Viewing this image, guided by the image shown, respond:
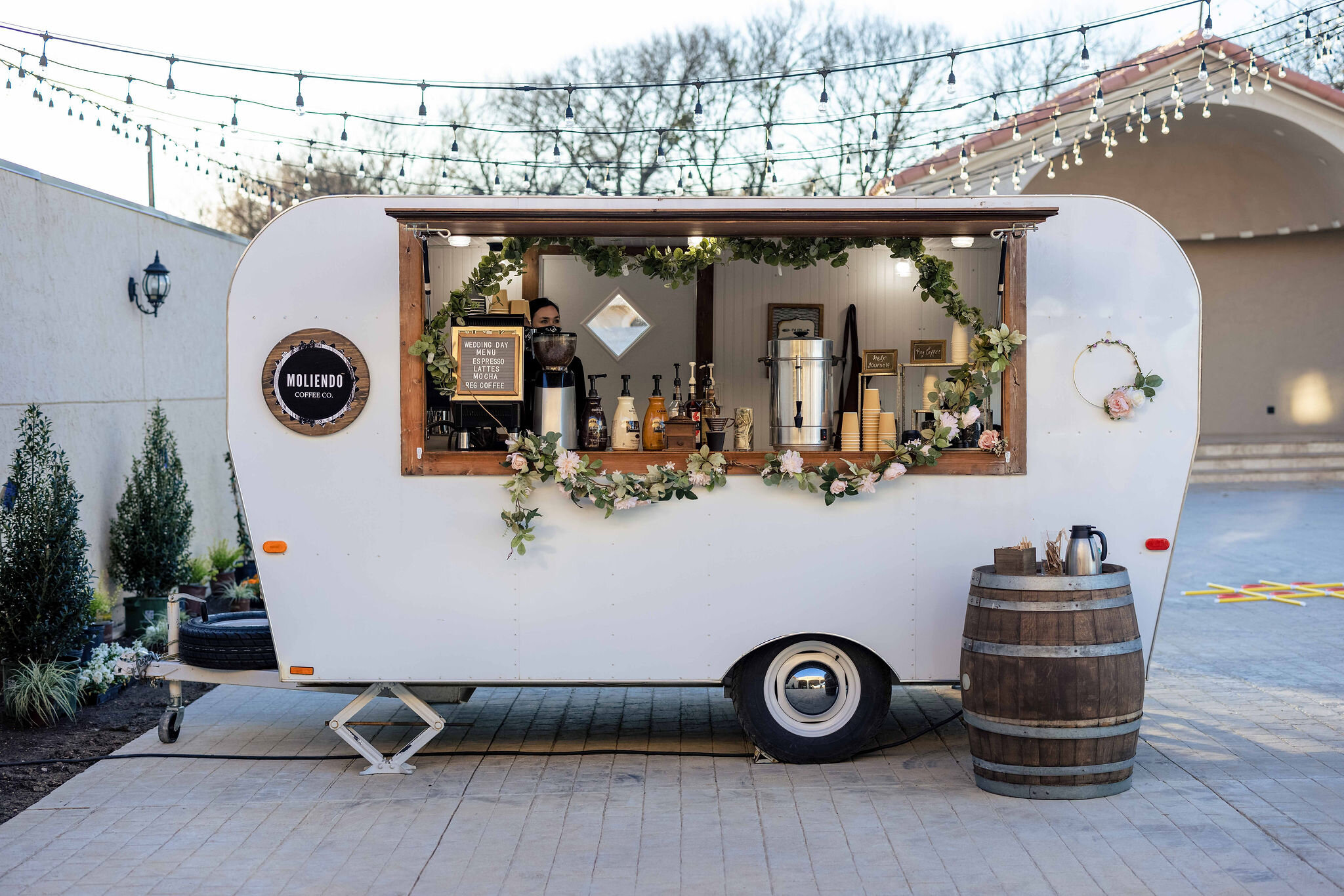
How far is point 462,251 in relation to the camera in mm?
6074

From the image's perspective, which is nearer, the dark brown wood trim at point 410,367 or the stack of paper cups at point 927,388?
the dark brown wood trim at point 410,367

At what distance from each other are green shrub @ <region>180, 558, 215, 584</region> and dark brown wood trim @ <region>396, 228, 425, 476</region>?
410cm

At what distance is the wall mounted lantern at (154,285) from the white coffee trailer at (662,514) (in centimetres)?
417

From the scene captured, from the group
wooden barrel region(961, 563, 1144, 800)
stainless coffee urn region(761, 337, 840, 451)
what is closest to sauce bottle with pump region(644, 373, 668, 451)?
stainless coffee urn region(761, 337, 840, 451)

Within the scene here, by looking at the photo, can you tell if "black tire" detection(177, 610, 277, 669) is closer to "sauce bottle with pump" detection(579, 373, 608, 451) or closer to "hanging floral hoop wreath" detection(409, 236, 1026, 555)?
"hanging floral hoop wreath" detection(409, 236, 1026, 555)

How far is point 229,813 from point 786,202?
3.25 meters

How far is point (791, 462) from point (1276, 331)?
16873 mm

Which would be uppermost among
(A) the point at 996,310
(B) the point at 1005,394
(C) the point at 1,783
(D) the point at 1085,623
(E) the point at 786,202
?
(E) the point at 786,202

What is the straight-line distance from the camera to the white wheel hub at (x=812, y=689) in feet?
17.1

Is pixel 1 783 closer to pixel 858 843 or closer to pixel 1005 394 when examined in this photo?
pixel 858 843

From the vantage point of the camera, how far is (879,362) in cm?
629

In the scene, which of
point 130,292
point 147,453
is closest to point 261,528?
point 147,453

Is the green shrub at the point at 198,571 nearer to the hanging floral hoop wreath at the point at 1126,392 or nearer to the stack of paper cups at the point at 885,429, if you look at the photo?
the stack of paper cups at the point at 885,429

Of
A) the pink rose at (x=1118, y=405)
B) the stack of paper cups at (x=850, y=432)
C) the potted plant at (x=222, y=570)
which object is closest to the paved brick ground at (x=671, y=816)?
the stack of paper cups at (x=850, y=432)
